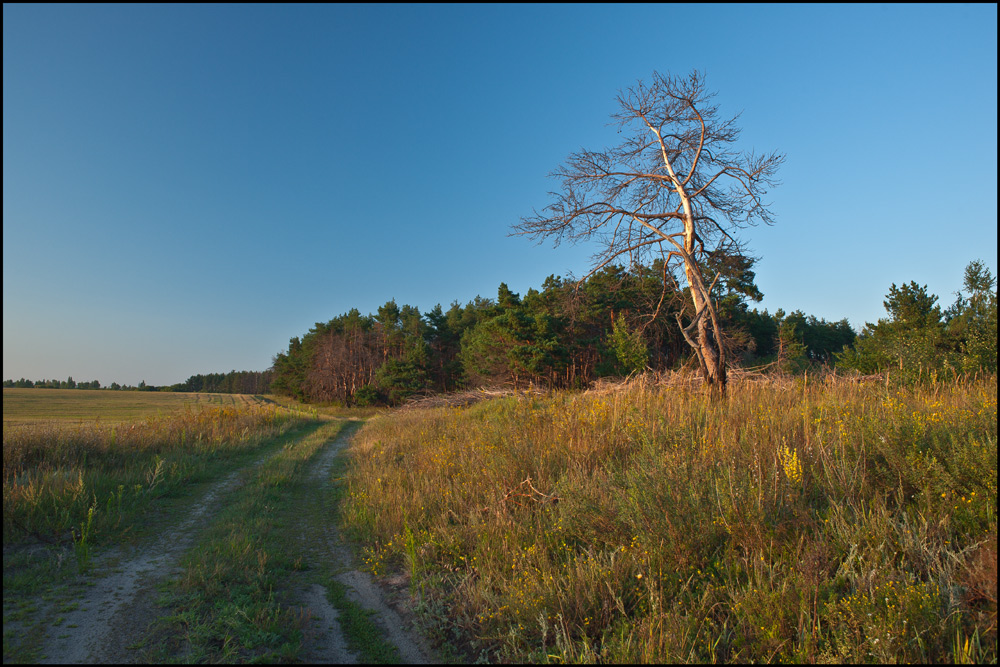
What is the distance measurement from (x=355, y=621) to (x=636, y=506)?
2.35 m

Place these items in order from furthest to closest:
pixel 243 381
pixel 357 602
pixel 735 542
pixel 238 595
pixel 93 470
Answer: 1. pixel 243 381
2. pixel 93 470
3. pixel 357 602
4. pixel 238 595
5. pixel 735 542

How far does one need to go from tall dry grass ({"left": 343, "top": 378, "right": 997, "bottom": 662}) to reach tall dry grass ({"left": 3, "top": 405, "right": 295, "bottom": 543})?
302cm

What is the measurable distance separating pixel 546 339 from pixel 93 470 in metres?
22.2

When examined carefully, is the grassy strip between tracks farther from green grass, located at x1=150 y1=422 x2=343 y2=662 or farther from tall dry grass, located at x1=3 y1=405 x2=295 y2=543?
tall dry grass, located at x1=3 y1=405 x2=295 y2=543

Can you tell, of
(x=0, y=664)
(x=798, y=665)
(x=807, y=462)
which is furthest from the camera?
(x=807, y=462)

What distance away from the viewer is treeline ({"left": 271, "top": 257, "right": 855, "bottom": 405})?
9884 millimetres

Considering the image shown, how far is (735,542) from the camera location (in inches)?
125

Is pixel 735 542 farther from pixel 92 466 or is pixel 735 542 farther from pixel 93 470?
pixel 92 466

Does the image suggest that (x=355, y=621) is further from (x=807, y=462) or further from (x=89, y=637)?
(x=807, y=462)

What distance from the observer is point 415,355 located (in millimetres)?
36281

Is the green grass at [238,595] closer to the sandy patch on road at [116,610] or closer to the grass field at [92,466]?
the sandy patch on road at [116,610]

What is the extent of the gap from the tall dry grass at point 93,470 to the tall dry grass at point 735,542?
3.02 m

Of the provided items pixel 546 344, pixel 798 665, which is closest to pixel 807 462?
pixel 798 665

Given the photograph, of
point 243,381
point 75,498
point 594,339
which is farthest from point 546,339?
point 243,381
